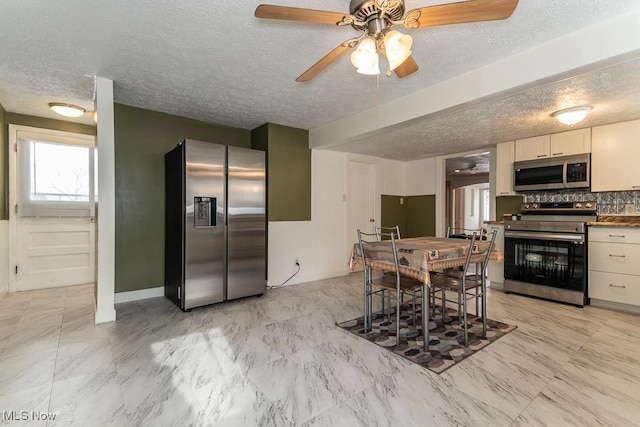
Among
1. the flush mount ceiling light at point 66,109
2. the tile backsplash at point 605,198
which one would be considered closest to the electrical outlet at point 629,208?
the tile backsplash at point 605,198

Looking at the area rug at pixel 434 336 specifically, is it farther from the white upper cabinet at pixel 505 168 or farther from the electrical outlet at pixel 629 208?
the electrical outlet at pixel 629 208

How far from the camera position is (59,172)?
429 cm

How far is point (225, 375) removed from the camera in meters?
2.05

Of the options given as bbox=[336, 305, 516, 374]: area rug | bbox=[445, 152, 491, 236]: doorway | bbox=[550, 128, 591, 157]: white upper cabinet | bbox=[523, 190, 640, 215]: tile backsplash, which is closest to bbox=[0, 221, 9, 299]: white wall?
bbox=[336, 305, 516, 374]: area rug

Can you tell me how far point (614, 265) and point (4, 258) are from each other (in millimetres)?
7242

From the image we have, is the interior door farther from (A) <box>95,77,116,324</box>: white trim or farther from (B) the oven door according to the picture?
(A) <box>95,77,116,324</box>: white trim

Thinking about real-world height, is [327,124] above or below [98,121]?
above

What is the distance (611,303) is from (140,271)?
18.2ft

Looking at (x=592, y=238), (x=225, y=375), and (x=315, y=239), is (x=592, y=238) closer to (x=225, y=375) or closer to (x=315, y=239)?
(x=315, y=239)

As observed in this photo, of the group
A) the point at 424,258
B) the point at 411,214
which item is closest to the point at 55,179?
the point at 424,258

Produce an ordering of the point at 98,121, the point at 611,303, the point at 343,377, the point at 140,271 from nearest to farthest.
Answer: the point at 343,377, the point at 98,121, the point at 611,303, the point at 140,271

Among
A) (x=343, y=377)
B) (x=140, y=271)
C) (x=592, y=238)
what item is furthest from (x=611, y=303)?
(x=140, y=271)

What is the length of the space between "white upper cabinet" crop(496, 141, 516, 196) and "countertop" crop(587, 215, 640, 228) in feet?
3.32

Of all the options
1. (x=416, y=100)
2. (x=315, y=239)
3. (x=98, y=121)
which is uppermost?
(x=416, y=100)
